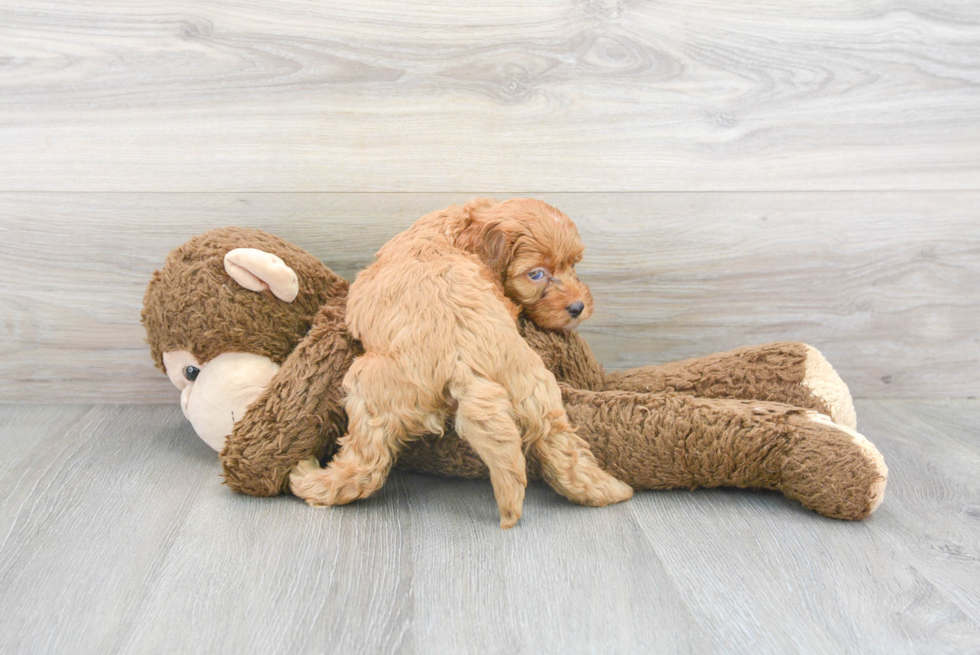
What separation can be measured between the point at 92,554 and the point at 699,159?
1.09 meters

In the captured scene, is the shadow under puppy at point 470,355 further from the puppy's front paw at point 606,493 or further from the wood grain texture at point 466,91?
the wood grain texture at point 466,91

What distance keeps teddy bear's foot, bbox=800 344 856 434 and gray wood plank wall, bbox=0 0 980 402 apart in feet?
0.92

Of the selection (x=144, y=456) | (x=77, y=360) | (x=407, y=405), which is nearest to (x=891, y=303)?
(x=407, y=405)

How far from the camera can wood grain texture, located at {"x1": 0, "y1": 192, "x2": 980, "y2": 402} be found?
4.14ft

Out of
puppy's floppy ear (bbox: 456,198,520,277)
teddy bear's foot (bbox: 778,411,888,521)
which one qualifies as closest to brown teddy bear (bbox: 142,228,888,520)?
teddy bear's foot (bbox: 778,411,888,521)

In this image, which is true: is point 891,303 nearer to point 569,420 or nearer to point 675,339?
point 675,339

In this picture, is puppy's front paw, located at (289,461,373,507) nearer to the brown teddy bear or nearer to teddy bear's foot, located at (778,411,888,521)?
the brown teddy bear

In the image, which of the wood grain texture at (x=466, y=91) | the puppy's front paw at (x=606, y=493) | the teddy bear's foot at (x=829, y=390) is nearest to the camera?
the puppy's front paw at (x=606, y=493)

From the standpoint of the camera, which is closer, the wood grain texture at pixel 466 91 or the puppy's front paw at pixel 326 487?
the puppy's front paw at pixel 326 487

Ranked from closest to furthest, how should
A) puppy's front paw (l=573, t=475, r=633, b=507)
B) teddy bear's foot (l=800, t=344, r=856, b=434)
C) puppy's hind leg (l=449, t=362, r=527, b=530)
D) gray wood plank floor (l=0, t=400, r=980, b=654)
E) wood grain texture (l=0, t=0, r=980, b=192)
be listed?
1. gray wood plank floor (l=0, t=400, r=980, b=654)
2. puppy's hind leg (l=449, t=362, r=527, b=530)
3. puppy's front paw (l=573, t=475, r=633, b=507)
4. teddy bear's foot (l=800, t=344, r=856, b=434)
5. wood grain texture (l=0, t=0, r=980, b=192)

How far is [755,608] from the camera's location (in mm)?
755

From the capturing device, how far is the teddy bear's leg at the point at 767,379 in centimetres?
107

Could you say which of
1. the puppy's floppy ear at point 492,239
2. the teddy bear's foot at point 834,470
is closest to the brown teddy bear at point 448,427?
the teddy bear's foot at point 834,470

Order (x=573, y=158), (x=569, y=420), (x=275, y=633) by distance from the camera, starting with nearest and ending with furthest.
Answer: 1. (x=275, y=633)
2. (x=569, y=420)
3. (x=573, y=158)
